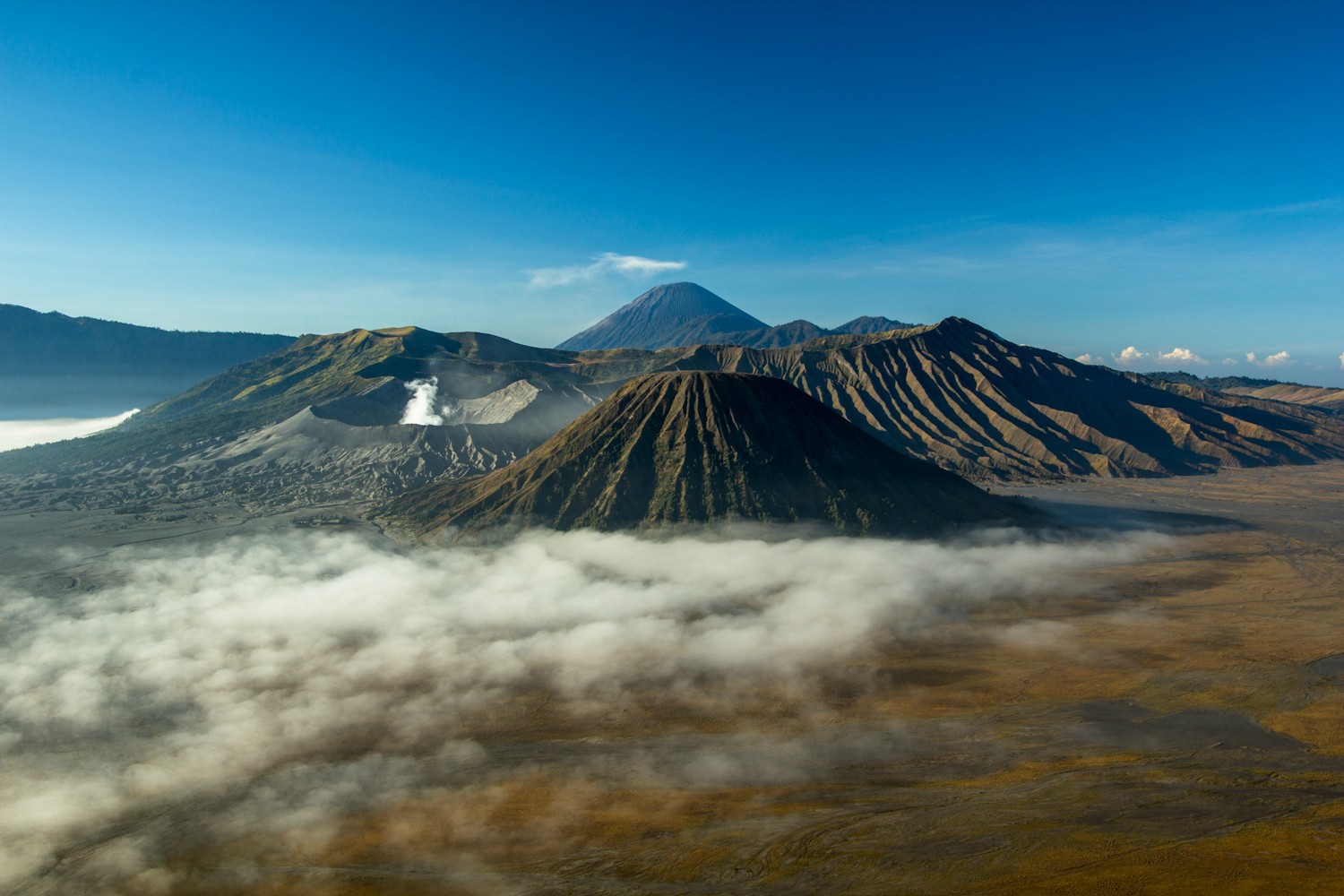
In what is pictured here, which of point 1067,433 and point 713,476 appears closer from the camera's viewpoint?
point 713,476

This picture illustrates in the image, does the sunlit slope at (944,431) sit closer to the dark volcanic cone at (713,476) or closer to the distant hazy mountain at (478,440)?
the distant hazy mountain at (478,440)

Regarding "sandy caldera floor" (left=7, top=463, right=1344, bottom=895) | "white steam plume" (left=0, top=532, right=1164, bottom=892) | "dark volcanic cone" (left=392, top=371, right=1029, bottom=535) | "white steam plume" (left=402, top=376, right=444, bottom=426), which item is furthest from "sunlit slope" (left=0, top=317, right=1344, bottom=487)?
Result: "sandy caldera floor" (left=7, top=463, right=1344, bottom=895)

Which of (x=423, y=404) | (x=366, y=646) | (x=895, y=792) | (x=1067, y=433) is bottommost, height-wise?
(x=895, y=792)

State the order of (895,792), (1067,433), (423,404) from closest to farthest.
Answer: (895,792)
(423,404)
(1067,433)

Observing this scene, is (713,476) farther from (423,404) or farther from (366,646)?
(423,404)

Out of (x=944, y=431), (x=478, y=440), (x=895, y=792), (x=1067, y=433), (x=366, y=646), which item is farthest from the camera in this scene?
(x=944, y=431)

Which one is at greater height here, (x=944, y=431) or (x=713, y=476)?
(x=944, y=431)

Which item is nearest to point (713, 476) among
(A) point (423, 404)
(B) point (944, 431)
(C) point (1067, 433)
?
(A) point (423, 404)

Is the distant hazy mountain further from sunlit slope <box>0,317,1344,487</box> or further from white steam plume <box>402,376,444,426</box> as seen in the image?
white steam plume <box>402,376,444,426</box>
